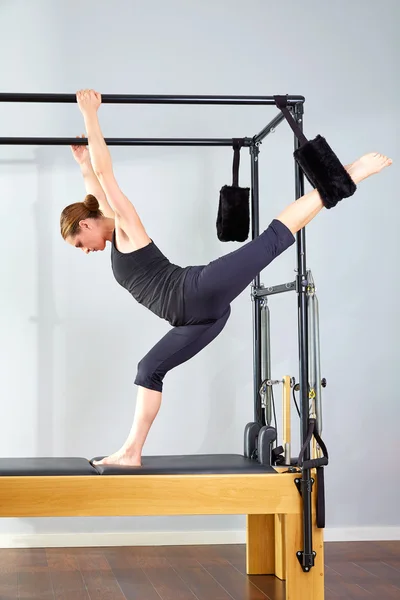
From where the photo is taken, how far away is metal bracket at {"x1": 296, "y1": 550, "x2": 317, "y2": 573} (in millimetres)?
3135

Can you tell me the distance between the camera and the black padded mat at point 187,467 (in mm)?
3174

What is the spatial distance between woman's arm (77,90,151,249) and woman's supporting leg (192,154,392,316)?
0.36 m

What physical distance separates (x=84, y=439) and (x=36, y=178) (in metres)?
1.51

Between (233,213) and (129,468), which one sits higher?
(233,213)

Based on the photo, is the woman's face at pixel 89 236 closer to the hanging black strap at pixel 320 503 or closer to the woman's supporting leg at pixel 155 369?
the woman's supporting leg at pixel 155 369

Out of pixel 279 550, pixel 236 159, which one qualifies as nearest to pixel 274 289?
pixel 236 159

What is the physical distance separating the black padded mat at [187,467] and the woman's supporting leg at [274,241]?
2.35 ft

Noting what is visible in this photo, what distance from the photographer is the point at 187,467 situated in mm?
3260

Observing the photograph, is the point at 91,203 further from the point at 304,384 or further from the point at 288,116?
the point at 304,384

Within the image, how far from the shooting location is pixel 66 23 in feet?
15.6

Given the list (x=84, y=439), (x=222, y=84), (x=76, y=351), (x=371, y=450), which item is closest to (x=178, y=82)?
(x=222, y=84)

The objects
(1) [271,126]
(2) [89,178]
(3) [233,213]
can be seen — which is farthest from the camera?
(3) [233,213]

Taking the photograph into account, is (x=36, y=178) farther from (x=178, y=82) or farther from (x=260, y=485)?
(x=260, y=485)

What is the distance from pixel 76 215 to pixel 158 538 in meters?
2.10
